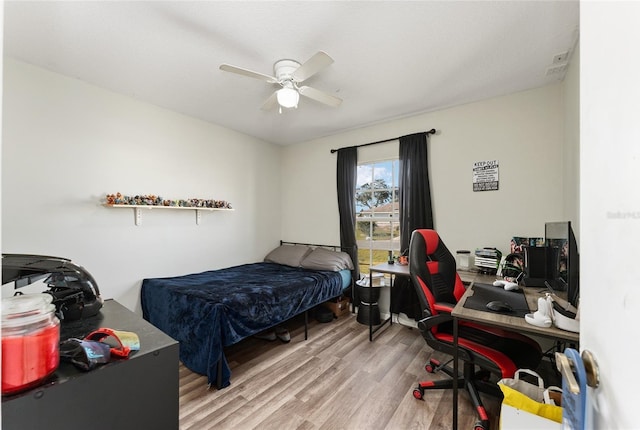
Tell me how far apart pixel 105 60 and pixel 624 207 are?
10.3 feet

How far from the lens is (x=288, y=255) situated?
4.16 meters

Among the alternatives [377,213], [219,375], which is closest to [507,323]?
[219,375]

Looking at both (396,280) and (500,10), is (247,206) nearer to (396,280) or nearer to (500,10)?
(396,280)

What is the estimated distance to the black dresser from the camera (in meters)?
0.77

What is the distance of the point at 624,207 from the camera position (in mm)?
520

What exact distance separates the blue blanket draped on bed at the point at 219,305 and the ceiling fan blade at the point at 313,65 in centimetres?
189

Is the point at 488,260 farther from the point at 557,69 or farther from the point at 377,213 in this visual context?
the point at 557,69

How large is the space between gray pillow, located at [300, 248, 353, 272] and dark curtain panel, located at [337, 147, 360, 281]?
14cm

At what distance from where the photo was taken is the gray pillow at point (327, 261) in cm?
368

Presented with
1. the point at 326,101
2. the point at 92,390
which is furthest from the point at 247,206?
the point at 92,390

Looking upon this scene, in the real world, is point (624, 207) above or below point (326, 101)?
below

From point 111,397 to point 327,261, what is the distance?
2.94 metres

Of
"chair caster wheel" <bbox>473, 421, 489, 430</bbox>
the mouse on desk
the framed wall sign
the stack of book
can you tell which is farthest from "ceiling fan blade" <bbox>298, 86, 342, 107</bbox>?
"chair caster wheel" <bbox>473, 421, 489, 430</bbox>

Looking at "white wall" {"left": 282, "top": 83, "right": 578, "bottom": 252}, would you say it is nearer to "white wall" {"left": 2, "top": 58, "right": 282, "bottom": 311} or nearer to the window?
the window
